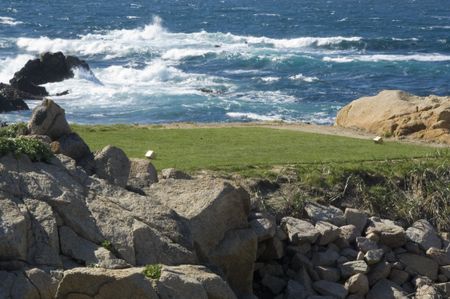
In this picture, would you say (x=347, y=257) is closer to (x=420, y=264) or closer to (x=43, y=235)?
(x=420, y=264)

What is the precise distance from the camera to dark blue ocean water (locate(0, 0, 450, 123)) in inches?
1938

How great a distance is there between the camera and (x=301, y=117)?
45312mm

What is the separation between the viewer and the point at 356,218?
19.9 metres

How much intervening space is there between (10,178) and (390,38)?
6415 centimetres

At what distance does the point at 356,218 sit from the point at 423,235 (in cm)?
159

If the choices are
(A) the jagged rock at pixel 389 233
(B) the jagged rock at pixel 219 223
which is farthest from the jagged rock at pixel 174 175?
(A) the jagged rock at pixel 389 233

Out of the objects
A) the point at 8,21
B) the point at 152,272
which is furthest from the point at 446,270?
the point at 8,21

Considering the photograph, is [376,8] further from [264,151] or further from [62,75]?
[264,151]

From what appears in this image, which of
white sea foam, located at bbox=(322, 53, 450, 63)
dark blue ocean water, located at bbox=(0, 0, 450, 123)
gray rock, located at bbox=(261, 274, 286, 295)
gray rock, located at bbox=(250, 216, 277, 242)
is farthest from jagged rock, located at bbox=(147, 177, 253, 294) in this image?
white sea foam, located at bbox=(322, 53, 450, 63)

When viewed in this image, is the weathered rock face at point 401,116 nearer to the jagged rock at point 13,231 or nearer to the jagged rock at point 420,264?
the jagged rock at point 420,264

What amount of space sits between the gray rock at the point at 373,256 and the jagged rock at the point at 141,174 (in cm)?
483

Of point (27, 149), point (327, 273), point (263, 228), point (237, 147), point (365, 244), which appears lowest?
point (327, 273)

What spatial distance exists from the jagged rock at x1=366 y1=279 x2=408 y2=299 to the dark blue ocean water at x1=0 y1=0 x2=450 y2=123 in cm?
2590

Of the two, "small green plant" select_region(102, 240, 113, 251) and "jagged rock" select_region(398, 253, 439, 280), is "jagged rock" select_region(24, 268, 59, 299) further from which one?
"jagged rock" select_region(398, 253, 439, 280)
